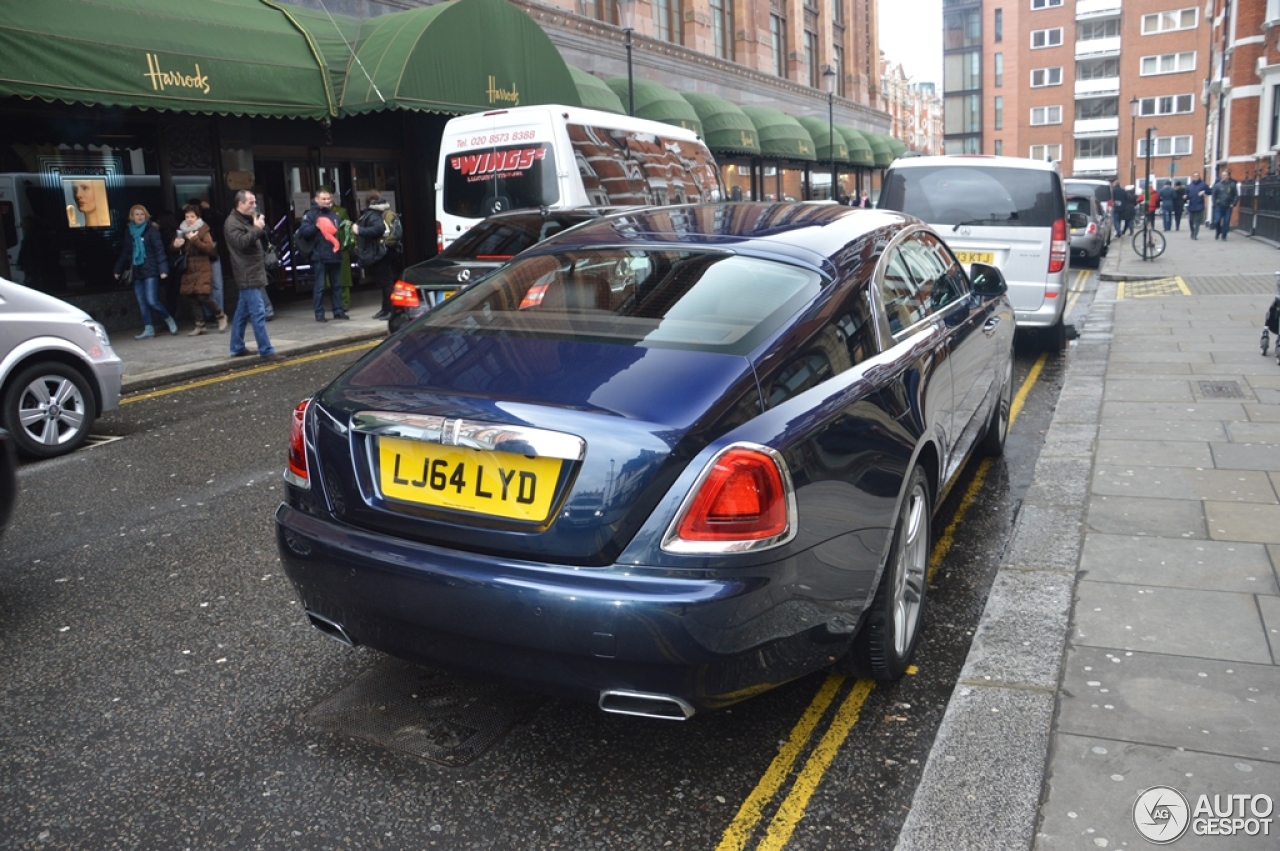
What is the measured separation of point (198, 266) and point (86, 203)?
207 cm

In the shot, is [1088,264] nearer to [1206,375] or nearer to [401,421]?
[1206,375]

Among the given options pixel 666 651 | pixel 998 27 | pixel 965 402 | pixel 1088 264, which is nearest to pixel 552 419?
pixel 666 651

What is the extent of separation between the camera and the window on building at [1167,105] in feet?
263

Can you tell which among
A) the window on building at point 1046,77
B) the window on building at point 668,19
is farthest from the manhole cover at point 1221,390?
the window on building at point 1046,77

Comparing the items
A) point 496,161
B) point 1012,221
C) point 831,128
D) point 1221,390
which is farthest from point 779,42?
point 1221,390

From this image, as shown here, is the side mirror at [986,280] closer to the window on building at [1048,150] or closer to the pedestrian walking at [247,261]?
the pedestrian walking at [247,261]

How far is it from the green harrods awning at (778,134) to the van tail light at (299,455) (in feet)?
96.2

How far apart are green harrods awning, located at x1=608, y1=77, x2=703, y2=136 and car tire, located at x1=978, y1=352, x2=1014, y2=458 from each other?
20.2 meters

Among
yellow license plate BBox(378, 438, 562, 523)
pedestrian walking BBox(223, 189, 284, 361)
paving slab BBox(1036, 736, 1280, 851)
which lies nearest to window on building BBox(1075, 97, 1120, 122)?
pedestrian walking BBox(223, 189, 284, 361)

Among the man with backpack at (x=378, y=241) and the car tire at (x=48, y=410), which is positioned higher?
the man with backpack at (x=378, y=241)

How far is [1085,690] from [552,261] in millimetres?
2378

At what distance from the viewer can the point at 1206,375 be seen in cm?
873

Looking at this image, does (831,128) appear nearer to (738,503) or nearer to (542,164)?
(542,164)

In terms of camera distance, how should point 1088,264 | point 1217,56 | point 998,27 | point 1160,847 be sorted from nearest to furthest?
point 1160,847
point 1088,264
point 1217,56
point 998,27
